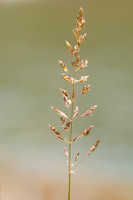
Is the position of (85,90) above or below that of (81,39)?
below

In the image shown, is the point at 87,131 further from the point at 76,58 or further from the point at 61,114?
the point at 76,58

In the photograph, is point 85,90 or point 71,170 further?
point 85,90

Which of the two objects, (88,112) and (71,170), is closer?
(71,170)

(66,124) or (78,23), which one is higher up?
(78,23)

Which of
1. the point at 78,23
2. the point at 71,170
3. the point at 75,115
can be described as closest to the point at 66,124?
the point at 75,115

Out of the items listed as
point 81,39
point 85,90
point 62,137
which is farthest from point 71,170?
point 81,39

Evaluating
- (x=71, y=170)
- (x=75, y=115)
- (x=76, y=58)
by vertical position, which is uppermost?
(x=76, y=58)

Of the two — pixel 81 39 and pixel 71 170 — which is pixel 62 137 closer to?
pixel 71 170

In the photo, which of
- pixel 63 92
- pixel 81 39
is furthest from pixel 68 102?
pixel 81 39

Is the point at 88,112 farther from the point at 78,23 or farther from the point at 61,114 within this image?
the point at 78,23
